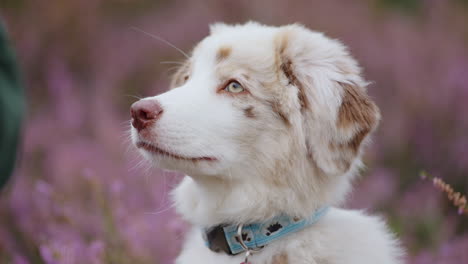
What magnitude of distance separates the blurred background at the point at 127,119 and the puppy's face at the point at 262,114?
501mm

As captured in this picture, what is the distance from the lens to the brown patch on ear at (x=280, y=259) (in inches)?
92.5

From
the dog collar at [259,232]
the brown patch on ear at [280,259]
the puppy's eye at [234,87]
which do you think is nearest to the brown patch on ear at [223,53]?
the puppy's eye at [234,87]

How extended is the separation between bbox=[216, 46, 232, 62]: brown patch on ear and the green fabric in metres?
1.16

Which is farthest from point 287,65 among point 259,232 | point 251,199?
point 259,232

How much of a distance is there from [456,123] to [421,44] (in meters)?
1.21

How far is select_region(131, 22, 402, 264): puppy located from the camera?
234cm

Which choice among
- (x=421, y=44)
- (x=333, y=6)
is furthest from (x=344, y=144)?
(x=333, y=6)

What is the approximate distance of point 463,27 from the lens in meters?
6.48

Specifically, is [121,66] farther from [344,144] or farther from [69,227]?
[344,144]

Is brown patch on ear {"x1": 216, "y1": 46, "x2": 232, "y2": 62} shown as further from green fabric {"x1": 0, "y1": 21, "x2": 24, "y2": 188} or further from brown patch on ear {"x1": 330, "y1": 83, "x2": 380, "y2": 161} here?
green fabric {"x1": 0, "y1": 21, "x2": 24, "y2": 188}

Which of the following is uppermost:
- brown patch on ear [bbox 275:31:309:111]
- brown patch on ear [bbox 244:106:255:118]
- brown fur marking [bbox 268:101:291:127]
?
brown patch on ear [bbox 275:31:309:111]

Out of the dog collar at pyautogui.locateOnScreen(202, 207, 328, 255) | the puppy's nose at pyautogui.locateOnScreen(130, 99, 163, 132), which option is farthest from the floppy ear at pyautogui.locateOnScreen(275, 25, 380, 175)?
the puppy's nose at pyautogui.locateOnScreen(130, 99, 163, 132)

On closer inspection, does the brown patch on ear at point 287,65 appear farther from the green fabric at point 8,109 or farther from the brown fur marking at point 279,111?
the green fabric at point 8,109

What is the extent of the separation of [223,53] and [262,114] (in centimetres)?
36
